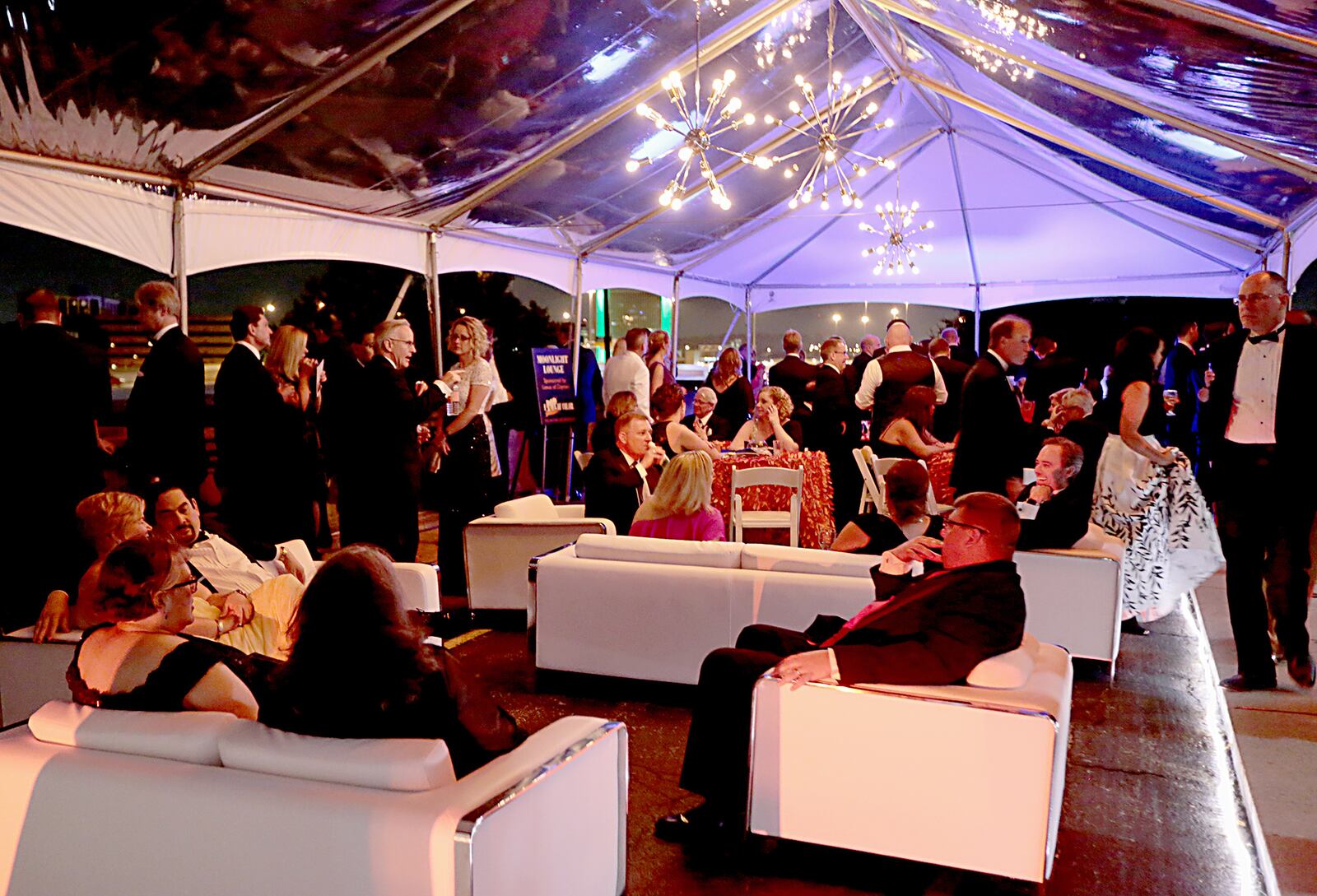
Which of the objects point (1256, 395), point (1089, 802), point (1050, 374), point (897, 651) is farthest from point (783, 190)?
point (897, 651)

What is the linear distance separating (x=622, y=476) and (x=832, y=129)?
4.83 meters

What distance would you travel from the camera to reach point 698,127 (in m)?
7.57

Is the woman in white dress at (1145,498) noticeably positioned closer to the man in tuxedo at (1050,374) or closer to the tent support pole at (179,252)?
the man in tuxedo at (1050,374)

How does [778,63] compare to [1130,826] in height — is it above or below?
above

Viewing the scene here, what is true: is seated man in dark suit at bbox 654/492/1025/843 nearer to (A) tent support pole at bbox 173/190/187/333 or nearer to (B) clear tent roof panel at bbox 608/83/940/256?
(A) tent support pole at bbox 173/190/187/333

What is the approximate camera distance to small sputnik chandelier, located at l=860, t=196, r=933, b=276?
10711 millimetres

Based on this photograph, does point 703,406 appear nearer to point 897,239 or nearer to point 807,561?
point 807,561

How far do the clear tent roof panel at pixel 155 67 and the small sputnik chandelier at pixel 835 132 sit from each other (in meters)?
3.37

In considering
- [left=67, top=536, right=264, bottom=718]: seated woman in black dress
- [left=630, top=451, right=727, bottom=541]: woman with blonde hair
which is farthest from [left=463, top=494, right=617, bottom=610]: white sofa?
[left=67, top=536, right=264, bottom=718]: seated woman in black dress

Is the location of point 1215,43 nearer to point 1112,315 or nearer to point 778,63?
point 778,63

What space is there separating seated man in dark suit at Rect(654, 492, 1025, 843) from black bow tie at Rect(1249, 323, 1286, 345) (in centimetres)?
187

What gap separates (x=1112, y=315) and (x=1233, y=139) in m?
13.2

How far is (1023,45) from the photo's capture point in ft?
19.5

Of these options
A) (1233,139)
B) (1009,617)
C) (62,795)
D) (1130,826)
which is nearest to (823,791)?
(1009,617)
